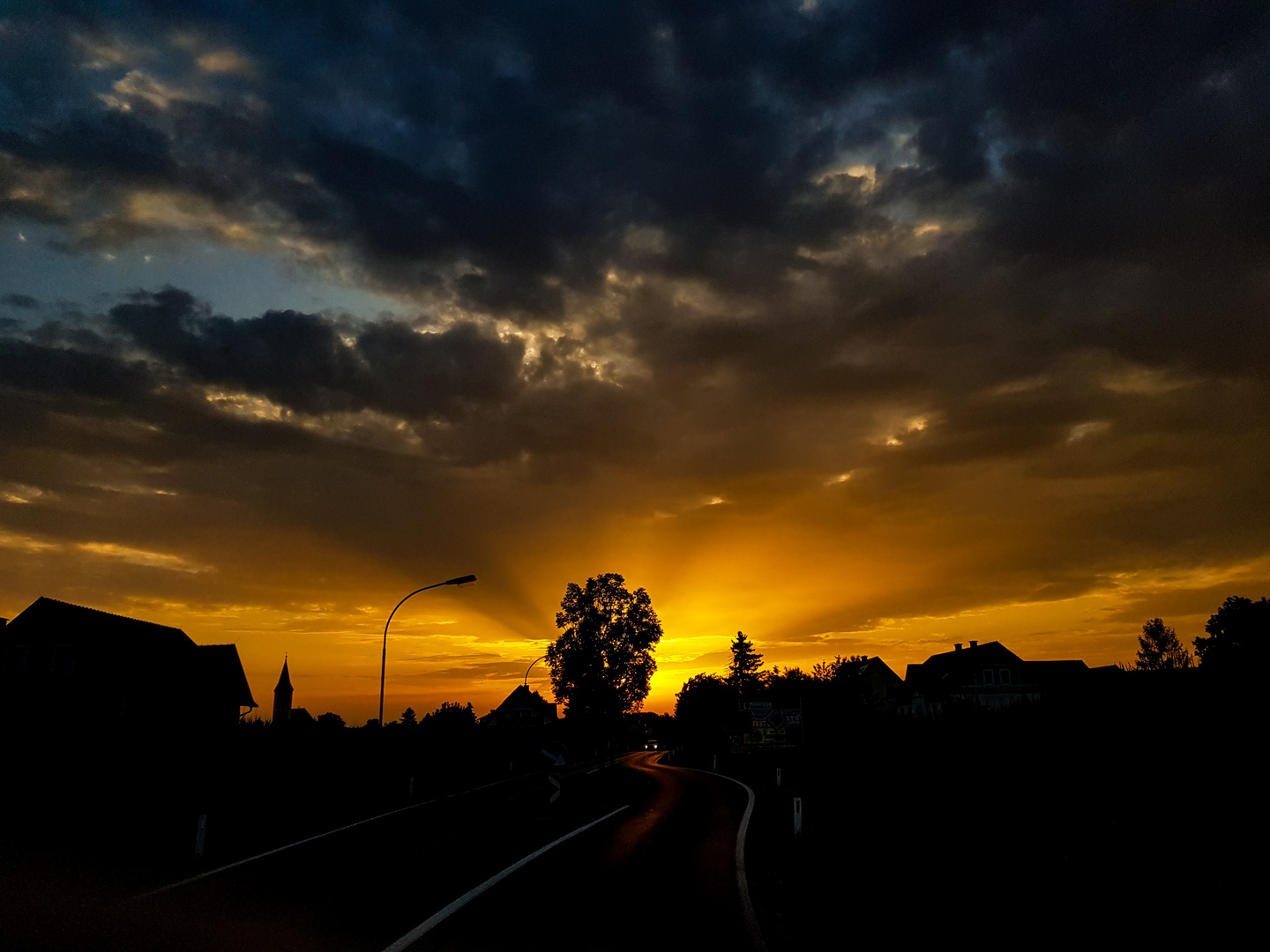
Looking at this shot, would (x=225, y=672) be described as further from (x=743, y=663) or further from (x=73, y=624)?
(x=743, y=663)

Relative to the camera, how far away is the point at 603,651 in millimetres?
88625

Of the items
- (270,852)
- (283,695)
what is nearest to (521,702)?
(283,695)

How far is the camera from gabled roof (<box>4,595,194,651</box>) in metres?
49.2

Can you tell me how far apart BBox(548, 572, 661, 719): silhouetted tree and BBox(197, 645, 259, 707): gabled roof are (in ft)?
104

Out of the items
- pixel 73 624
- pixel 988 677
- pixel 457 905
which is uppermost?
pixel 73 624

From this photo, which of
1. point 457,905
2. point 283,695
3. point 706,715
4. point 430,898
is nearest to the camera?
point 457,905

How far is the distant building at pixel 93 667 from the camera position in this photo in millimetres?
48125

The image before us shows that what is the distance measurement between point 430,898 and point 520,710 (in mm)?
138495

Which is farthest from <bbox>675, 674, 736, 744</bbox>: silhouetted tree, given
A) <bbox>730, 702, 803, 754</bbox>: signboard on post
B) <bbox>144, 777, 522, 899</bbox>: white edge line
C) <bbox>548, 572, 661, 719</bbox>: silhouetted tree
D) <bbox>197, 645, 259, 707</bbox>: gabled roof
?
<bbox>144, 777, 522, 899</bbox>: white edge line

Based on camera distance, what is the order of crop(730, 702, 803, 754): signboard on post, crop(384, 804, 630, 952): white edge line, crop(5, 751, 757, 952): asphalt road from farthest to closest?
crop(730, 702, 803, 754): signboard on post
crop(5, 751, 757, 952): asphalt road
crop(384, 804, 630, 952): white edge line

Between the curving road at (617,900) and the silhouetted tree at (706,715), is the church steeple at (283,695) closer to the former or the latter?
the silhouetted tree at (706,715)

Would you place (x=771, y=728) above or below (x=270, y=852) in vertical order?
above

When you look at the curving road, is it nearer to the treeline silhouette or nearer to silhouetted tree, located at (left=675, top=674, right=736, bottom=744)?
the treeline silhouette

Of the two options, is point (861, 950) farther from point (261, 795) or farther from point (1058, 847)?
point (261, 795)
